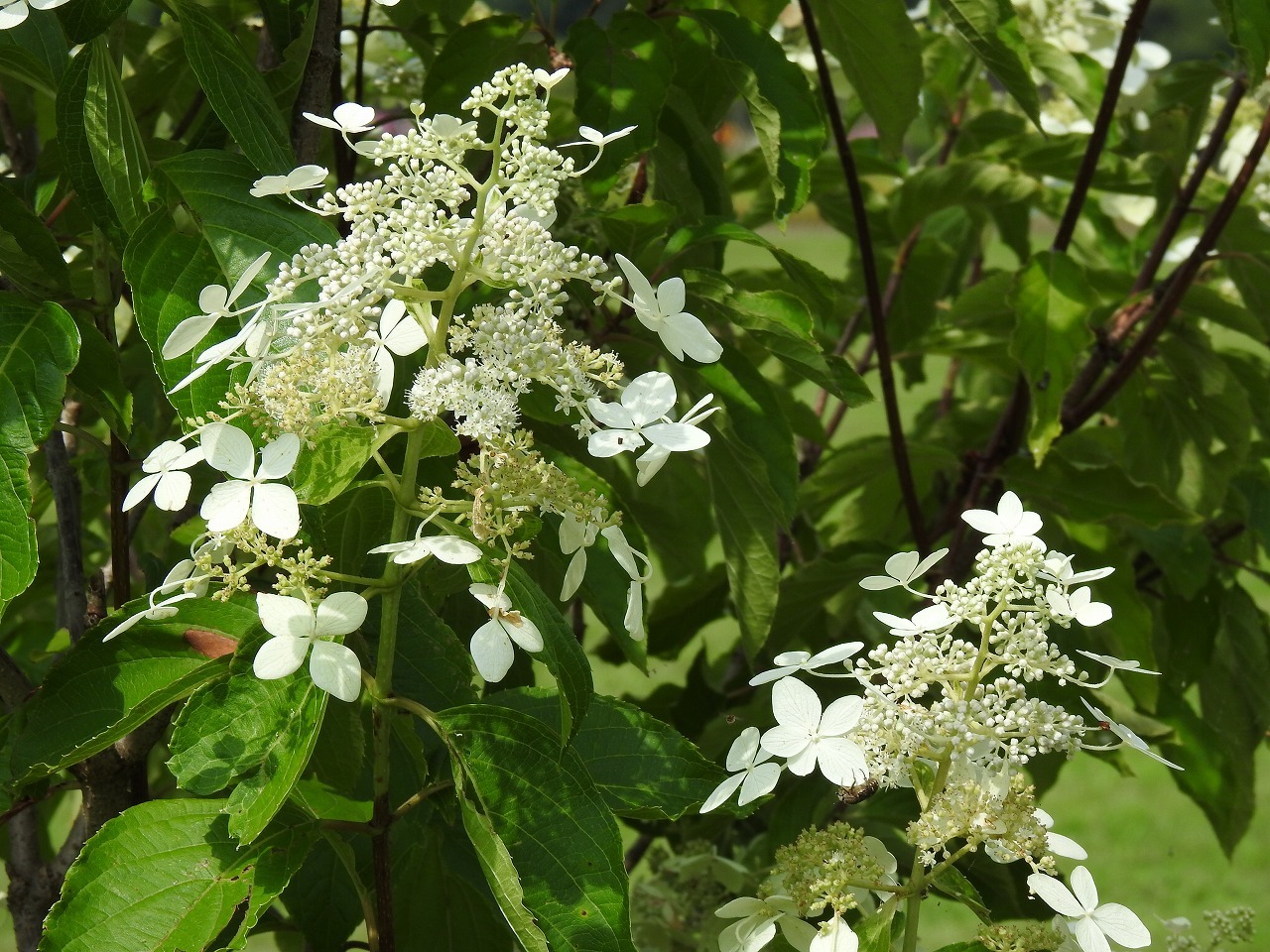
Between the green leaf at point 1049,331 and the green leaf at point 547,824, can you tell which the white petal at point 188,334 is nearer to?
the green leaf at point 547,824

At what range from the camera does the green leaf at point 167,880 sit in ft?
2.21

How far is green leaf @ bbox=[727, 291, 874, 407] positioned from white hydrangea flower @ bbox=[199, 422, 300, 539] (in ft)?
1.30

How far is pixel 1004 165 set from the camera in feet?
4.83

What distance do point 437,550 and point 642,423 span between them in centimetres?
12

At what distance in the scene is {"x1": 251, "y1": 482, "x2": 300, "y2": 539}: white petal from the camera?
1.98ft

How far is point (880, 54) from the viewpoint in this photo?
1.12 meters

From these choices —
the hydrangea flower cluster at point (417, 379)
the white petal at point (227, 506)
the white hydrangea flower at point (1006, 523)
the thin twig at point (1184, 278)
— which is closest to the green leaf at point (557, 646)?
the hydrangea flower cluster at point (417, 379)

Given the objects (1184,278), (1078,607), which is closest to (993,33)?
(1184,278)

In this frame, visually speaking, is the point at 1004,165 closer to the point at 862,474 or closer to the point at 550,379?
the point at 862,474

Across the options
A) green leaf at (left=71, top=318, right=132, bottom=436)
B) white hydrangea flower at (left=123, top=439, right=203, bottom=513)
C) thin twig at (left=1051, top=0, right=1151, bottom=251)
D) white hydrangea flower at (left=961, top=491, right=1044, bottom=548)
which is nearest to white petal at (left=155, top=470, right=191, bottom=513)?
white hydrangea flower at (left=123, top=439, right=203, bottom=513)

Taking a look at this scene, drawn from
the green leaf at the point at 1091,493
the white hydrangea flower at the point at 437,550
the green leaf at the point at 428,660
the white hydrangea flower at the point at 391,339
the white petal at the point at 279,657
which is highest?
the white hydrangea flower at the point at 391,339

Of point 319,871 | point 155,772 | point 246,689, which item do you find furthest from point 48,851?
point 246,689

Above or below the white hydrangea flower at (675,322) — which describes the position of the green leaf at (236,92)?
above

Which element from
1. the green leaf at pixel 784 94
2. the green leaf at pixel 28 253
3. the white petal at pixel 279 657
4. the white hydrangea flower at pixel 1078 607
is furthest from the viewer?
the green leaf at pixel 784 94
